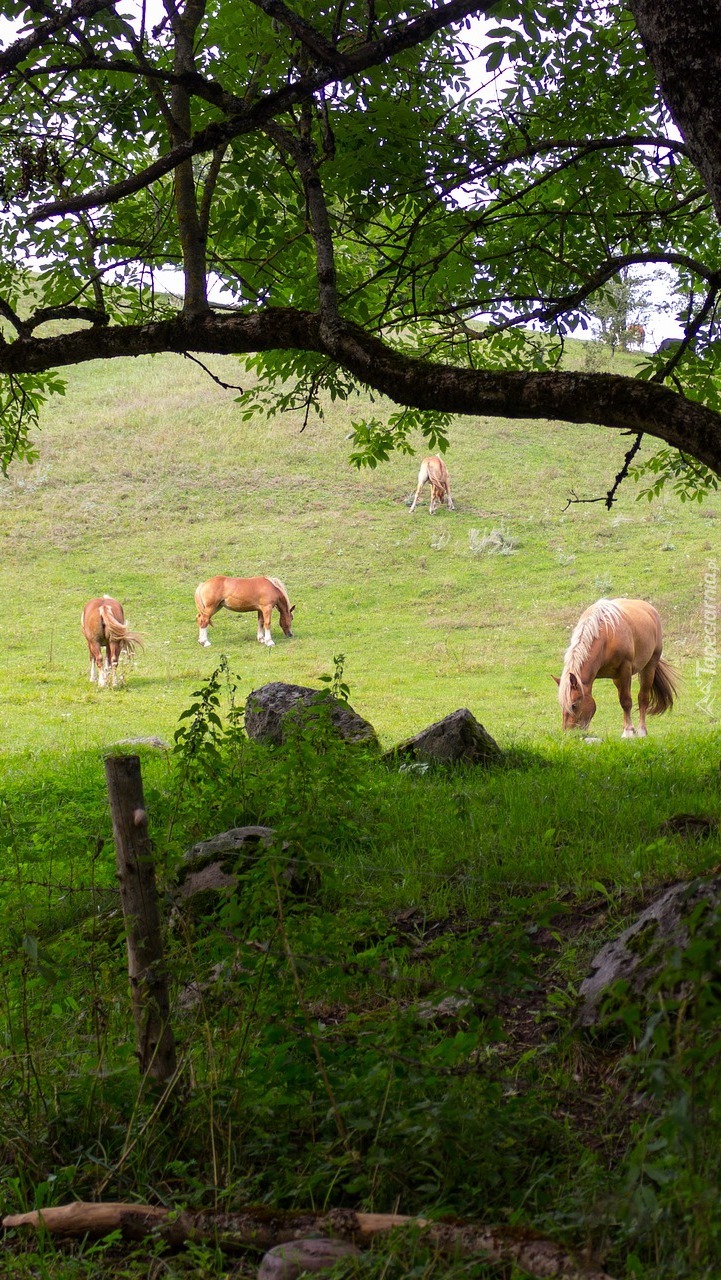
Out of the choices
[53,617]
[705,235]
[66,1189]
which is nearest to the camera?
[66,1189]

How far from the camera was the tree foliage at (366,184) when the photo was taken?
4922 millimetres

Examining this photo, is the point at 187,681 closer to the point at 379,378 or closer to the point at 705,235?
the point at 705,235

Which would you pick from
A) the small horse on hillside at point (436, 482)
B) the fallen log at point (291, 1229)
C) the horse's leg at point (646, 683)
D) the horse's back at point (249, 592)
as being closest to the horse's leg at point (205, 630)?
the horse's back at point (249, 592)

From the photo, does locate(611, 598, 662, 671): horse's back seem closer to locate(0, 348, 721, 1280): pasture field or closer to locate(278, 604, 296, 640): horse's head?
locate(0, 348, 721, 1280): pasture field

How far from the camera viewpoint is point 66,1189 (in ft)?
9.99

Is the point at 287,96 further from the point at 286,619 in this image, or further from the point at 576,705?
the point at 286,619

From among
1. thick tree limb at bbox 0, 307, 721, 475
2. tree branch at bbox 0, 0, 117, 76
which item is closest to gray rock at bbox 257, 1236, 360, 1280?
thick tree limb at bbox 0, 307, 721, 475

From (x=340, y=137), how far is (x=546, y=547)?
2700cm

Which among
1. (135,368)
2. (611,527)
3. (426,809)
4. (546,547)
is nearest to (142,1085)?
(426,809)

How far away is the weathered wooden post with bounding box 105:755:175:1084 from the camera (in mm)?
3379

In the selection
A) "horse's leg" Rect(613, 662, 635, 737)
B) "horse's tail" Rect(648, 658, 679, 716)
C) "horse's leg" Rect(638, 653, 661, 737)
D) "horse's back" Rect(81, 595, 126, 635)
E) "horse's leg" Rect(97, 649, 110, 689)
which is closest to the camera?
"horse's leg" Rect(613, 662, 635, 737)

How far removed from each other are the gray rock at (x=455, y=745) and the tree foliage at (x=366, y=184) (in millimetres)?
2849

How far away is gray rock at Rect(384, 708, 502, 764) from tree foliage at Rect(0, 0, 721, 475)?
2.85 meters

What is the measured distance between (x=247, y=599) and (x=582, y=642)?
40.8 feet
